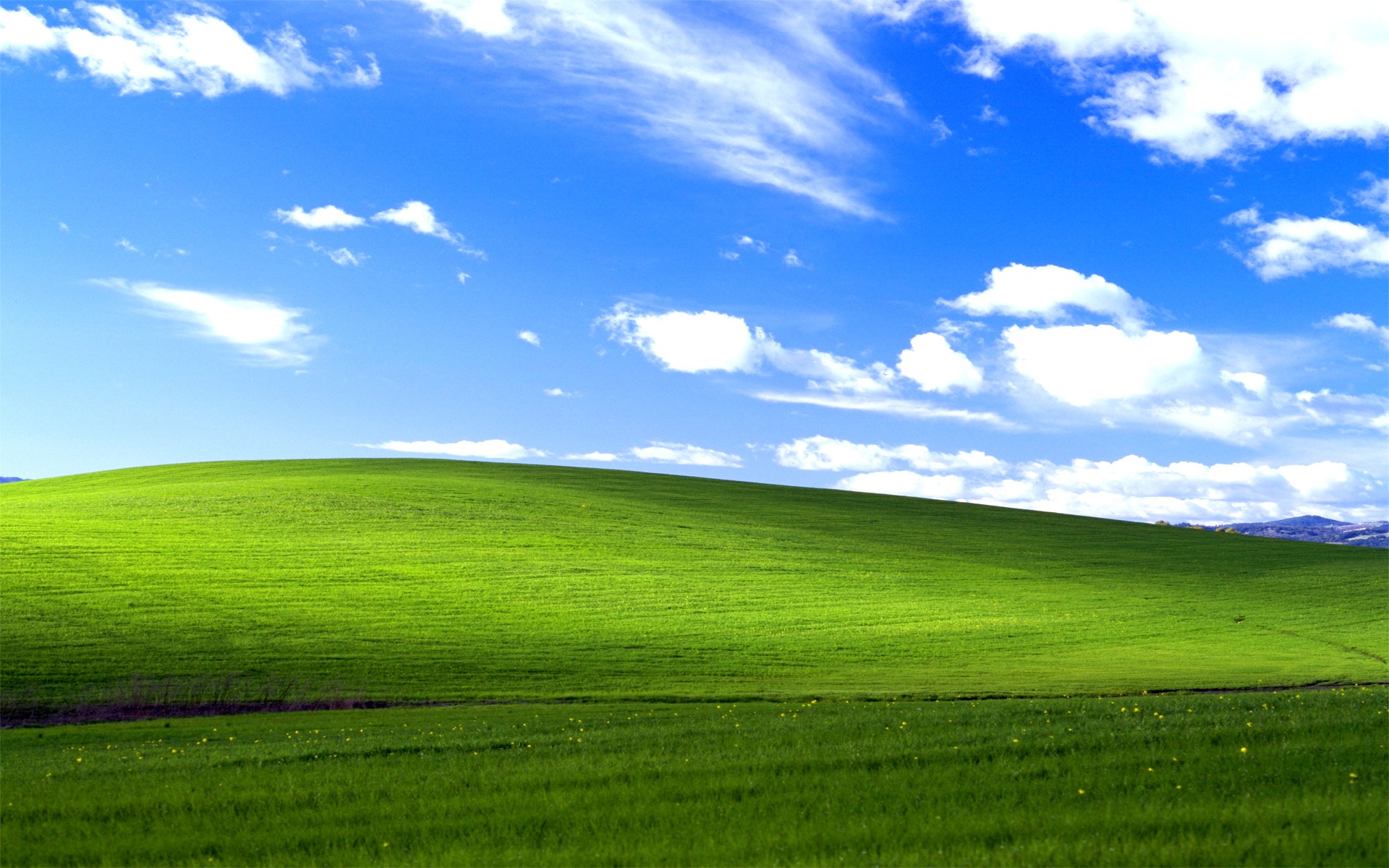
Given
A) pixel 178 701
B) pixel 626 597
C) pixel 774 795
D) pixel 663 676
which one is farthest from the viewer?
pixel 626 597

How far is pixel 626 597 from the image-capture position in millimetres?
35750

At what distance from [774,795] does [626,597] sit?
90.2 ft

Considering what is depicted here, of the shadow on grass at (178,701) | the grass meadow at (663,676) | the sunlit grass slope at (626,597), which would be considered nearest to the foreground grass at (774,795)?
the grass meadow at (663,676)

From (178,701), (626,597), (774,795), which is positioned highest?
(774,795)

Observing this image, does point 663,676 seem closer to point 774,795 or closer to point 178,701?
point 178,701

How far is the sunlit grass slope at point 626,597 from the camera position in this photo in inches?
1024

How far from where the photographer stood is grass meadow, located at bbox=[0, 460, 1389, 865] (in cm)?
777

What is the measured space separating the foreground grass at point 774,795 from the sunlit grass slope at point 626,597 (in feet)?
38.7

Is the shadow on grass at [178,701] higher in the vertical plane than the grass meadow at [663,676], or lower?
lower

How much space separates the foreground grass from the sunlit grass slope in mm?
11800

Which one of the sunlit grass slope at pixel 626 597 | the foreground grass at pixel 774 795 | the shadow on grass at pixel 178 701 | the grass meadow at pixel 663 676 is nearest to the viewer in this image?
the foreground grass at pixel 774 795

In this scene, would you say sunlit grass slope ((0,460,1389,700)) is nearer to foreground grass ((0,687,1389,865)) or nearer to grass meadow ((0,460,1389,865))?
grass meadow ((0,460,1389,865))

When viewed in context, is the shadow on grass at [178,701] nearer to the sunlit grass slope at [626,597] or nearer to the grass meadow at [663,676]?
the grass meadow at [663,676]

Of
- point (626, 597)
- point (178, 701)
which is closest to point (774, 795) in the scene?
point (178, 701)
